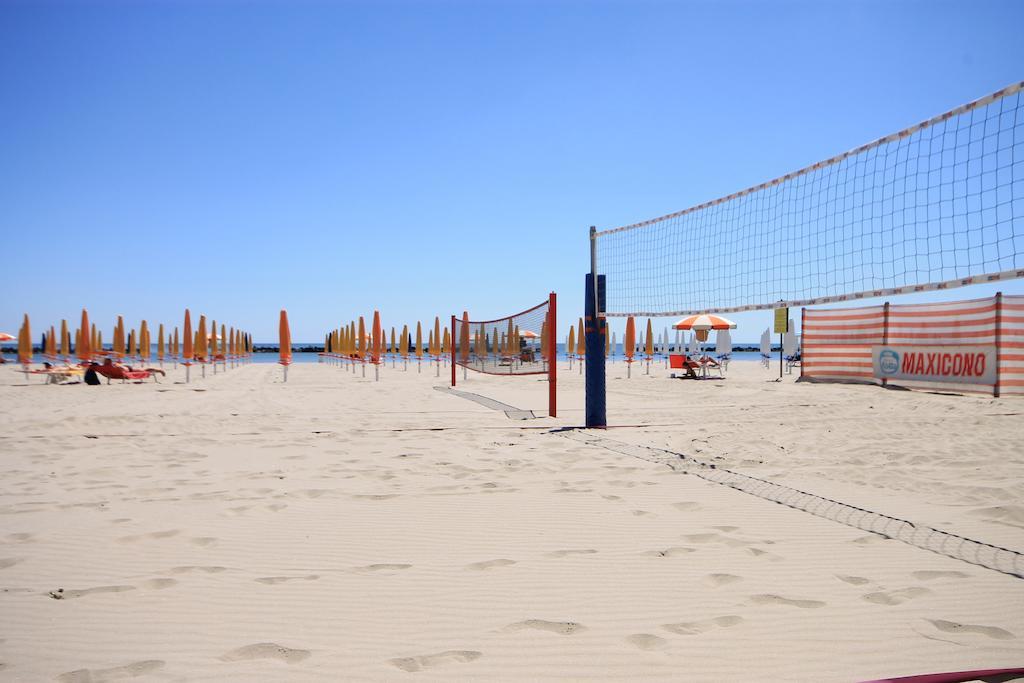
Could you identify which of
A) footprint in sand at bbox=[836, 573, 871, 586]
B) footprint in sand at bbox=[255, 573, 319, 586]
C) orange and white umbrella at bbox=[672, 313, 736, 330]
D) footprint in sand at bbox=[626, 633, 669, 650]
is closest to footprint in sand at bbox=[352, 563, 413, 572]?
footprint in sand at bbox=[255, 573, 319, 586]

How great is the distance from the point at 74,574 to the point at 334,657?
1.37 meters

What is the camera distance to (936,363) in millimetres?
11789

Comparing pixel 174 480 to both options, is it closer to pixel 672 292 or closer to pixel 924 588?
pixel 924 588

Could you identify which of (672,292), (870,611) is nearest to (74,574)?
(870,611)

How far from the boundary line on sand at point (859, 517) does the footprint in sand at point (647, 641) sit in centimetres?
157

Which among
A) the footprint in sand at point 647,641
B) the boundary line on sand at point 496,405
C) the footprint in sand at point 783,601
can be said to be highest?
the footprint in sand at point 783,601

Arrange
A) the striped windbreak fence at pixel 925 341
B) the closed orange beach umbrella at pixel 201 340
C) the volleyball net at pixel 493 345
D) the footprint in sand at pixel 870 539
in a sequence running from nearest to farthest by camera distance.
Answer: the footprint in sand at pixel 870 539 < the striped windbreak fence at pixel 925 341 < the volleyball net at pixel 493 345 < the closed orange beach umbrella at pixel 201 340

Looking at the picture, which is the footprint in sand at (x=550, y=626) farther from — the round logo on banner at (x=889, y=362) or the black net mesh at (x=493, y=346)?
the round logo on banner at (x=889, y=362)

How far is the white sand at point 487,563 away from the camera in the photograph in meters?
1.85

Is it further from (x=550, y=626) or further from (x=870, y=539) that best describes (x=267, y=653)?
(x=870, y=539)

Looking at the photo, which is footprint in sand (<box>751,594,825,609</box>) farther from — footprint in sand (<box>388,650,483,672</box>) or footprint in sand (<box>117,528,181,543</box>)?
footprint in sand (<box>117,528,181,543</box>)

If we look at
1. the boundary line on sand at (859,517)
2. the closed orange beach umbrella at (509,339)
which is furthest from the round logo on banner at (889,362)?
the boundary line on sand at (859,517)

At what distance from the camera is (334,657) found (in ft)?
6.06

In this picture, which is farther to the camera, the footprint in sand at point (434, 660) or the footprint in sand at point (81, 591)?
the footprint in sand at point (81, 591)
